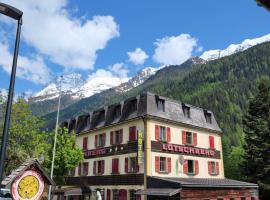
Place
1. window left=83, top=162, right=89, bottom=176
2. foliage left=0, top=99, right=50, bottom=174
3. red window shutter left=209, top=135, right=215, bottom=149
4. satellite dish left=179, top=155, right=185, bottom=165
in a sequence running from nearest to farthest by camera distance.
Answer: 1. foliage left=0, top=99, right=50, bottom=174
2. satellite dish left=179, top=155, right=185, bottom=165
3. red window shutter left=209, top=135, right=215, bottom=149
4. window left=83, top=162, right=89, bottom=176

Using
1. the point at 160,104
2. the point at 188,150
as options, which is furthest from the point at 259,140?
the point at 160,104

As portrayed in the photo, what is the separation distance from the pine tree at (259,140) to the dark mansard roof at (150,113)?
5.23 metres

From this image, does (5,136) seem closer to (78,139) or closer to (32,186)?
(32,186)

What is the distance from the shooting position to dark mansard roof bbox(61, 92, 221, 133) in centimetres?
3259

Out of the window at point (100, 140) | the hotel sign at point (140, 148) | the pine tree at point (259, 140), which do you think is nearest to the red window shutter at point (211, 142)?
the pine tree at point (259, 140)

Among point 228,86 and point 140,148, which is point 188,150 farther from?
point 228,86

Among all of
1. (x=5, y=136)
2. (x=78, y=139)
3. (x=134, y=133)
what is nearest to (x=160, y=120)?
(x=134, y=133)

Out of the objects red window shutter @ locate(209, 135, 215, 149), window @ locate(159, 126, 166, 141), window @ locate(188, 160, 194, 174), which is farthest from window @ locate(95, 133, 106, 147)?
red window shutter @ locate(209, 135, 215, 149)

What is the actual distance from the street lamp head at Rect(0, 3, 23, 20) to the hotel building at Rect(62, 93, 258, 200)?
21.3 meters

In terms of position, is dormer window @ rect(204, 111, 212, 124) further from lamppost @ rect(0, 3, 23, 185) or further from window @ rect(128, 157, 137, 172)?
lamppost @ rect(0, 3, 23, 185)

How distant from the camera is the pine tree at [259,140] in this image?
37.0m

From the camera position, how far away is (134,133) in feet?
105

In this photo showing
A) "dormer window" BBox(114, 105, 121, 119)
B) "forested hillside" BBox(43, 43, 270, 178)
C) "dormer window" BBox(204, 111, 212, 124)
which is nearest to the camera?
"dormer window" BBox(114, 105, 121, 119)

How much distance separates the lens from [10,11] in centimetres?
647
